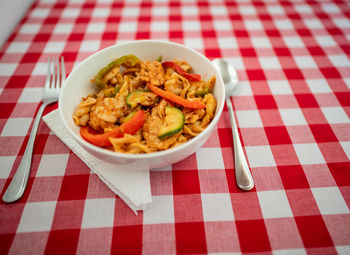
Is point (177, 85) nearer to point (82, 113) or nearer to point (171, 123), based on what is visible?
point (171, 123)

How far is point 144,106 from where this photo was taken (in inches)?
51.1

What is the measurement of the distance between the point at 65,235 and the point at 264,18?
254cm

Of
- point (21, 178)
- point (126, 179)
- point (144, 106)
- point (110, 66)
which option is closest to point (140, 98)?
point (144, 106)

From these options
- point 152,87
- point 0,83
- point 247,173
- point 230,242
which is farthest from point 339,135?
→ point 0,83

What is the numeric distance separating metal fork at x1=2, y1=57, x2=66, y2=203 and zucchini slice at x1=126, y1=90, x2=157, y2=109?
601mm

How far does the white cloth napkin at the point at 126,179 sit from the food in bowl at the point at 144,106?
122 mm

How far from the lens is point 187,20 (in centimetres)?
233

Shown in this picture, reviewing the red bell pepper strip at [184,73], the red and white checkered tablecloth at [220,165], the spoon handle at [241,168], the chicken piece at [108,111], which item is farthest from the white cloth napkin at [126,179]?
the red bell pepper strip at [184,73]

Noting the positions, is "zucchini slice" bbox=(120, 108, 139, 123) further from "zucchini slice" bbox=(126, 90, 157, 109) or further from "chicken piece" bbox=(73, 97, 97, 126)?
"chicken piece" bbox=(73, 97, 97, 126)

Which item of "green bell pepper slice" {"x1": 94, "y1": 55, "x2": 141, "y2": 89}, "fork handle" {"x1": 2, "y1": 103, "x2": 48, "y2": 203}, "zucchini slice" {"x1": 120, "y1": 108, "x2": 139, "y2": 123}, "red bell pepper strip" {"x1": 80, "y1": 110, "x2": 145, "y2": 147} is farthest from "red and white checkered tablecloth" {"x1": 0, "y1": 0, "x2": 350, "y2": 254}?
"green bell pepper slice" {"x1": 94, "y1": 55, "x2": 141, "y2": 89}

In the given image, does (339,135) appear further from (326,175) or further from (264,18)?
(264,18)

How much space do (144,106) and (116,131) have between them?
265mm

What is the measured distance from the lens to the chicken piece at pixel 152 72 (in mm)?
1335

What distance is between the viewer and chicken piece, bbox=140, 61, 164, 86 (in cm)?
133
